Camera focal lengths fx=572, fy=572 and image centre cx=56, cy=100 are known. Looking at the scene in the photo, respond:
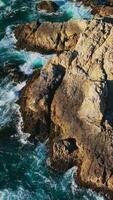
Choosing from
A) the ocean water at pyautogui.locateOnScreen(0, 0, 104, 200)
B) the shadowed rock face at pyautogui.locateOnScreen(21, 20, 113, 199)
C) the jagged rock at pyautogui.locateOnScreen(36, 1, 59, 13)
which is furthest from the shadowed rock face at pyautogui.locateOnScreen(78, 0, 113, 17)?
the shadowed rock face at pyautogui.locateOnScreen(21, 20, 113, 199)

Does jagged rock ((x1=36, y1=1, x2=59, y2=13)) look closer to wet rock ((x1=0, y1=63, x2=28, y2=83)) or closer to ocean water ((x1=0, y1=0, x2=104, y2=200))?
ocean water ((x1=0, y1=0, x2=104, y2=200))

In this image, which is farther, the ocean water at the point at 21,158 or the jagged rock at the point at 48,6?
the jagged rock at the point at 48,6

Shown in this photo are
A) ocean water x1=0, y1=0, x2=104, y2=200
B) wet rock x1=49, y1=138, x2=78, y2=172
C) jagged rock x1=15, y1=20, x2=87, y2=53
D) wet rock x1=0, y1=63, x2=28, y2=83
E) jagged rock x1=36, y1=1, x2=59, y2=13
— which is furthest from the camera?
jagged rock x1=36, y1=1, x2=59, y2=13

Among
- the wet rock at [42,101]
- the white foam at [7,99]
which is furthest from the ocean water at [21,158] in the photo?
the wet rock at [42,101]

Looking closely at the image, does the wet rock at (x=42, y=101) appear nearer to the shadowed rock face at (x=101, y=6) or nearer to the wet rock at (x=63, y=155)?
the wet rock at (x=63, y=155)

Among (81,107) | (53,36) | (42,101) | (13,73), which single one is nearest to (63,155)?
(81,107)

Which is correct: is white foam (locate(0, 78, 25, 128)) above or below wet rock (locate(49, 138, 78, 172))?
above
